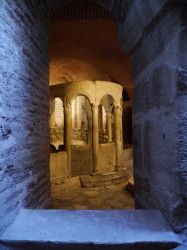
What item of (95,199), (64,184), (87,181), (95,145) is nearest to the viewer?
(95,199)

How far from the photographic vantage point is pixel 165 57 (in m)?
1.03

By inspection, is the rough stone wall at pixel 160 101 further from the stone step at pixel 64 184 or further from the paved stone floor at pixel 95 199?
A: the stone step at pixel 64 184

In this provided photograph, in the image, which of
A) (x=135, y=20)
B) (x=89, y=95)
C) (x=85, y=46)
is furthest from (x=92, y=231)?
(x=85, y=46)

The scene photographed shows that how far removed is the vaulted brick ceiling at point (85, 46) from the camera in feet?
13.5

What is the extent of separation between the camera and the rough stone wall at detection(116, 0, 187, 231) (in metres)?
0.91

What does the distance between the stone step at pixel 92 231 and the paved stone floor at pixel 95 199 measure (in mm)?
3669

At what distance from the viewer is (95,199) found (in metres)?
5.13

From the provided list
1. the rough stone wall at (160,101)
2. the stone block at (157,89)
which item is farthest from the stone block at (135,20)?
the stone block at (157,89)

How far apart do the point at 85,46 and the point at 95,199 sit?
5.66 metres

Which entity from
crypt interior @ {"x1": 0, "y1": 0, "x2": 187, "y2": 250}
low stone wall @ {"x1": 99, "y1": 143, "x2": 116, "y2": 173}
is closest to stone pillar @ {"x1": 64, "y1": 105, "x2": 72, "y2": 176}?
low stone wall @ {"x1": 99, "y1": 143, "x2": 116, "y2": 173}

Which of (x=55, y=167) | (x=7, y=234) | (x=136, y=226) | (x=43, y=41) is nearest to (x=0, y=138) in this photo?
(x=7, y=234)

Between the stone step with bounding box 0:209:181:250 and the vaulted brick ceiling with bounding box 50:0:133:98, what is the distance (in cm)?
242

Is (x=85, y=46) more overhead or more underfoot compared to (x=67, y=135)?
more overhead

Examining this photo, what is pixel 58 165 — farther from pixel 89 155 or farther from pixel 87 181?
pixel 89 155
